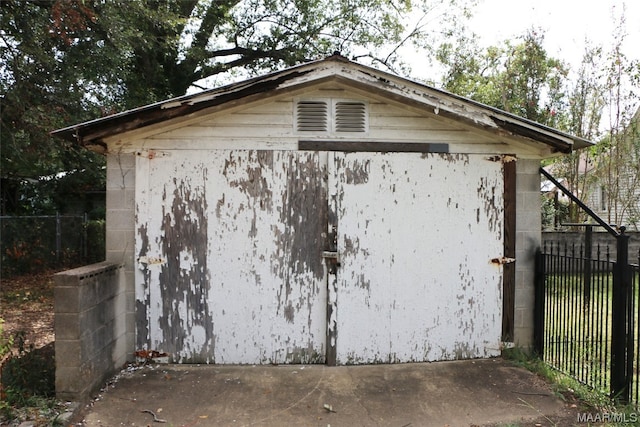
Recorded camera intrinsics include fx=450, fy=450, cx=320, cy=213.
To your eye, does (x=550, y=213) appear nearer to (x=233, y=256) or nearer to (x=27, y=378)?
(x=233, y=256)

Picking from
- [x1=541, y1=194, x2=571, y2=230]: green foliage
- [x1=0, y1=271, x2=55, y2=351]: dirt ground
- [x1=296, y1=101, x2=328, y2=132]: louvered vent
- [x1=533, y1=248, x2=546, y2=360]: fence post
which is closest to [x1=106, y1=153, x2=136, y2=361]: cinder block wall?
[x1=0, y1=271, x2=55, y2=351]: dirt ground

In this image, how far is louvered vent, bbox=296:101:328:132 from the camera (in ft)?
16.3

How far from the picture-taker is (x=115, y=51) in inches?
391

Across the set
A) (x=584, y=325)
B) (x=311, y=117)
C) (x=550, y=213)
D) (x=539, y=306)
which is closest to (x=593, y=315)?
(x=584, y=325)

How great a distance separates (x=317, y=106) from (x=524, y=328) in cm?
344

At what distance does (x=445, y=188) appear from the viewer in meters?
5.04

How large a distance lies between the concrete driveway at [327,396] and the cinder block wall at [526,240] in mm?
562

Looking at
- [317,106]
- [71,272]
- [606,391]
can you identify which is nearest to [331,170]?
[317,106]

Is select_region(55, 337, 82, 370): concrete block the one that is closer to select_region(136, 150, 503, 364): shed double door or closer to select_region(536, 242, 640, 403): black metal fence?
select_region(136, 150, 503, 364): shed double door

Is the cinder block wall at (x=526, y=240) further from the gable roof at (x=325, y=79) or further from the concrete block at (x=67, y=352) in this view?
the concrete block at (x=67, y=352)

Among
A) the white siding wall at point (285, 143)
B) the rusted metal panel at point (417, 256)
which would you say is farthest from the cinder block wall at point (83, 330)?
the rusted metal panel at point (417, 256)

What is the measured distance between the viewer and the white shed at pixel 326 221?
15.9 feet

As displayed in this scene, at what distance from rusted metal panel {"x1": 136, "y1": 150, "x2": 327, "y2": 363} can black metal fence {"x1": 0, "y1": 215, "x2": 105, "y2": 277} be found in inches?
354

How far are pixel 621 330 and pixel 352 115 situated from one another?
3.28 meters
